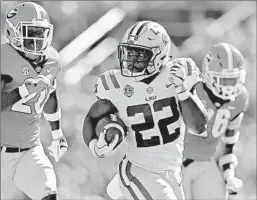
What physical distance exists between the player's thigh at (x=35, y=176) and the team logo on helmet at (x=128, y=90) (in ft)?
2.25

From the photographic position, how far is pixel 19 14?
4.77 metres

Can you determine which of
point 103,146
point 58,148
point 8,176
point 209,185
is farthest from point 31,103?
point 209,185

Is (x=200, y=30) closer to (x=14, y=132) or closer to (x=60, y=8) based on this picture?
(x=60, y=8)

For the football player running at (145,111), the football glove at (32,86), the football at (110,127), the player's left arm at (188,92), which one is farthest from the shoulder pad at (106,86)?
the football glove at (32,86)

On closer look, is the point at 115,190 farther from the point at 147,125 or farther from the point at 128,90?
Result: the point at 128,90

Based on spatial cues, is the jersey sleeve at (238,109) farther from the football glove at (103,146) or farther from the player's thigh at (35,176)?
the football glove at (103,146)

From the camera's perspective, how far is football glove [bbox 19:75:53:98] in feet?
14.8

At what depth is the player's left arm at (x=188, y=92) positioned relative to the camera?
4098mm

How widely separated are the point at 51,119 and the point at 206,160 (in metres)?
1.03

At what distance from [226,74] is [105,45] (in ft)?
4.86

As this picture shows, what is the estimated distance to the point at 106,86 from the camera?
424 centimetres

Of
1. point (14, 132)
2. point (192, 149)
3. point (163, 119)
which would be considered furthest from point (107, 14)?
point (163, 119)

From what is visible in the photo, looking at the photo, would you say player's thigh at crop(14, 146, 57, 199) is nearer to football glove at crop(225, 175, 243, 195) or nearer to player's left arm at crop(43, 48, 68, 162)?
player's left arm at crop(43, 48, 68, 162)

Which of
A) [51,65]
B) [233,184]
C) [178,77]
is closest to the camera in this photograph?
[178,77]
